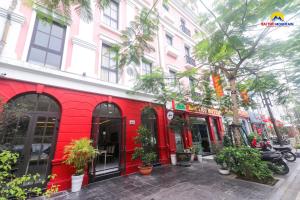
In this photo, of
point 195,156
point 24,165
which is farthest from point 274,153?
point 24,165

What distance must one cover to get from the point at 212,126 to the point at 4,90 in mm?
13486

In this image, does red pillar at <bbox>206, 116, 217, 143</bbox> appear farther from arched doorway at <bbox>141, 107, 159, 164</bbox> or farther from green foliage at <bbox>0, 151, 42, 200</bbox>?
green foliage at <bbox>0, 151, 42, 200</bbox>

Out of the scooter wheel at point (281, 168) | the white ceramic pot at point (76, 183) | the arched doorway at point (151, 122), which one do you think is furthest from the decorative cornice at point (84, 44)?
the scooter wheel at point (281, 168)

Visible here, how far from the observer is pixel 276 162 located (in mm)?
5656

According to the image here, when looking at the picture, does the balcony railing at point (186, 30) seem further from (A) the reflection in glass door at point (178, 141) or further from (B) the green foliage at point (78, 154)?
(B) the green foliage at point (78, 154)

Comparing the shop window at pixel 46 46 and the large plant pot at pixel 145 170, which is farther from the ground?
the shop window at pixel 46 46

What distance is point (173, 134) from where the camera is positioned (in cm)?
906

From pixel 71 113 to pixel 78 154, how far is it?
5.50 feet

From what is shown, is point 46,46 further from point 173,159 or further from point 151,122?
point 173,159

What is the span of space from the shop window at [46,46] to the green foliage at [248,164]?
799 centimetres

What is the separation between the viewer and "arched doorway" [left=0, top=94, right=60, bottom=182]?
432cm

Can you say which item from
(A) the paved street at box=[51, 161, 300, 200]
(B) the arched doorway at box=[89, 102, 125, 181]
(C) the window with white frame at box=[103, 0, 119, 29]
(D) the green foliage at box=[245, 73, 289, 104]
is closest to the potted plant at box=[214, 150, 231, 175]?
(A) the paved street at box=[51, 161, 300, 200]

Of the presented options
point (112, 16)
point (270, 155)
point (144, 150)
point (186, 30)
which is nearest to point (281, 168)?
point (270, 155)

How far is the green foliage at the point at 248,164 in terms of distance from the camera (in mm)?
4816
